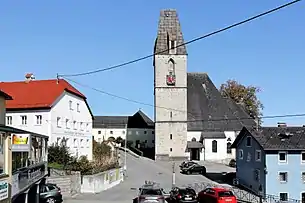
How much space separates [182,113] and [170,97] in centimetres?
330

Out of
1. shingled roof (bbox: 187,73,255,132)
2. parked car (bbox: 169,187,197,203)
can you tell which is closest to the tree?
shingled roof (bbox: 187,73,255,132)

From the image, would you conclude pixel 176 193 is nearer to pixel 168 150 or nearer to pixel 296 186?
pixel 296 186

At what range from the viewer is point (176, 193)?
38969 millimetres

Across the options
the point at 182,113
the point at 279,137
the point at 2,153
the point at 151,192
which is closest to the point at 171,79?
the point at 182,113

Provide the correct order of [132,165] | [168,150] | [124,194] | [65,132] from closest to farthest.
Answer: [124,194], [65,132], [132,165], [168,150]

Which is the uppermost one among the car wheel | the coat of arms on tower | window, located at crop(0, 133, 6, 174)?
the coat of arms on tower

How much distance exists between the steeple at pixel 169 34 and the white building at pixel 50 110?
93.2 ft

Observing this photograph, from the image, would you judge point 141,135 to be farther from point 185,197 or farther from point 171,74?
point 185,197

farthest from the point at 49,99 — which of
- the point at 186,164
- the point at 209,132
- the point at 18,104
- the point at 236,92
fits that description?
the point at 236,92

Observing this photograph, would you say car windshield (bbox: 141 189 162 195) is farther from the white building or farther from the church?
the church

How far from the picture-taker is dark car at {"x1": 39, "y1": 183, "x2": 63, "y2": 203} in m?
33.1

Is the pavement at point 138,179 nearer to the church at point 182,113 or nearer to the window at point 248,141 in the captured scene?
the church at point 182,113

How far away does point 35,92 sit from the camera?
5659cm

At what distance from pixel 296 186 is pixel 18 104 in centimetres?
2907
